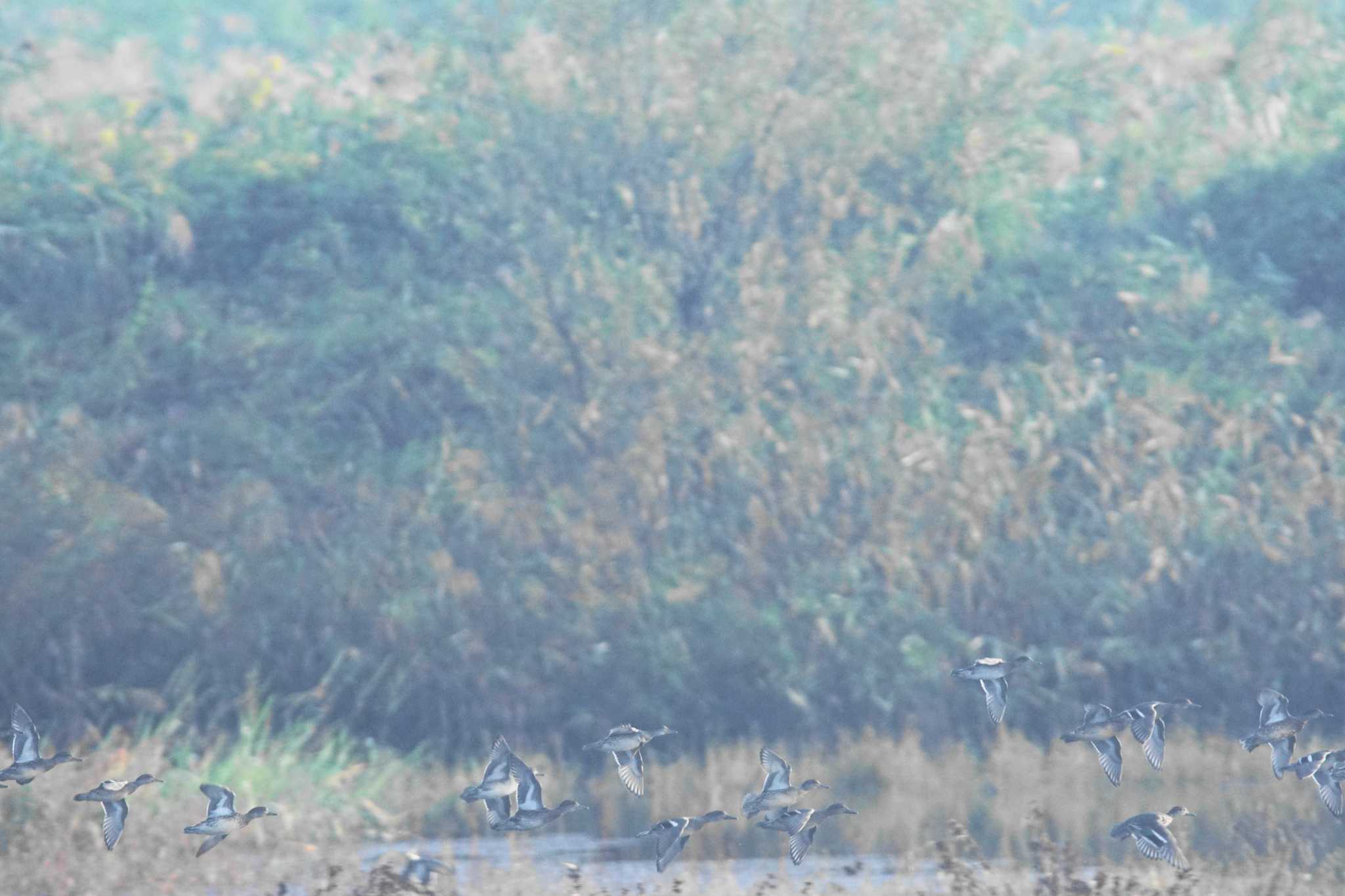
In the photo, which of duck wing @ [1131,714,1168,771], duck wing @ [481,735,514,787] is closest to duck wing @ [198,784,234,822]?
duck wing @ [481,735,514,787]

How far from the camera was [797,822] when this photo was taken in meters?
9.27

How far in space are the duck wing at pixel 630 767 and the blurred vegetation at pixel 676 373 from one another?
7.29m

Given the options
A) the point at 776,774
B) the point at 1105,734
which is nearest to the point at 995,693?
the point at 1105,734

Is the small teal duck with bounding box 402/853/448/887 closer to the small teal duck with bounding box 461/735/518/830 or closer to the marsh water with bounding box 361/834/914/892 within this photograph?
the small teal duck with bounding box 461/735/518/830

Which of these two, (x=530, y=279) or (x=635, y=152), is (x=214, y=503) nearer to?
(x=530, y=279)

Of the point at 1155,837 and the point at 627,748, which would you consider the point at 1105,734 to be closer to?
the point at 1155,837

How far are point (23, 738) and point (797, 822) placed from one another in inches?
136

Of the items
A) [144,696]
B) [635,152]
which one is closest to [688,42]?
[635,152]

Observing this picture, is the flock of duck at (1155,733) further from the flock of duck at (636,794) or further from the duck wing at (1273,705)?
the flock of duck at (636,794)

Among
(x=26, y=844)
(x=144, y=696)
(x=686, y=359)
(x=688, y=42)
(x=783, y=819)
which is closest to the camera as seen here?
(x=783, y=819)

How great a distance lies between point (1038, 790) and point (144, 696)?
6.53m

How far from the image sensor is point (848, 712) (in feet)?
57.9

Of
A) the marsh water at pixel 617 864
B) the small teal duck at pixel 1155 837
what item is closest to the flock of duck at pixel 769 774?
the small teal duck at pixel 1155 837

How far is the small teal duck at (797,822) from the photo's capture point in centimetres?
926
